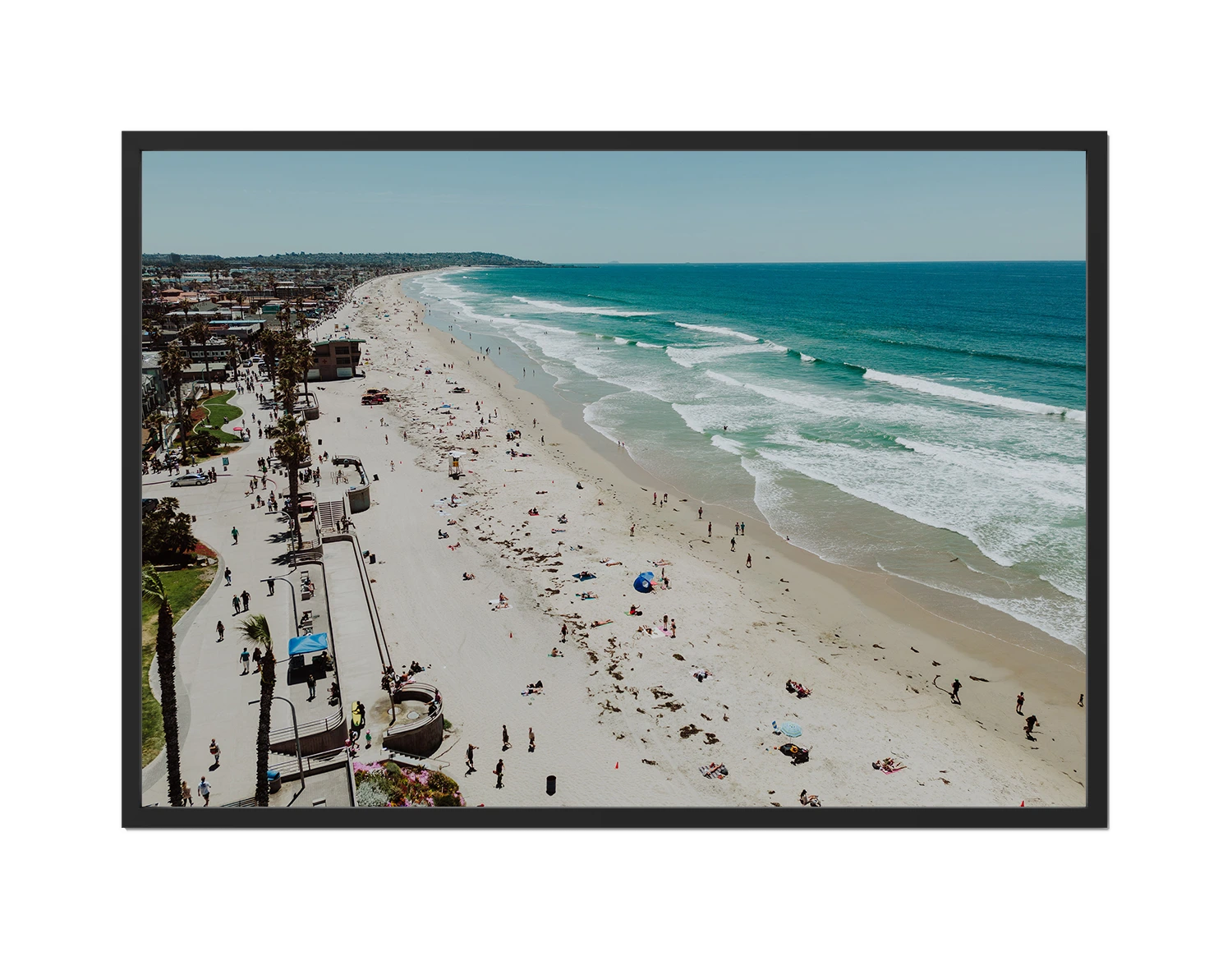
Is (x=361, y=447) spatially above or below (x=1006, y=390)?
below

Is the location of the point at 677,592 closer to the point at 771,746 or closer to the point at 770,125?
the point at 771,746

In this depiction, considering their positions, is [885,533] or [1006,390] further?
[1006,390]

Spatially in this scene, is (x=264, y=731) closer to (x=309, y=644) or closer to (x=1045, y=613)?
(x=309, y=644)

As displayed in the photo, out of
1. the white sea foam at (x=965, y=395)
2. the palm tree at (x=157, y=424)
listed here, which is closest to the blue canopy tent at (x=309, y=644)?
the palm tree at (x=157, y=424)

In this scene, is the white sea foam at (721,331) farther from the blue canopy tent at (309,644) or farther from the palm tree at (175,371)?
the blue canopy tent at (309,644)

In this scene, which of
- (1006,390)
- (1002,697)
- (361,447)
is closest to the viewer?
(1002,697)
